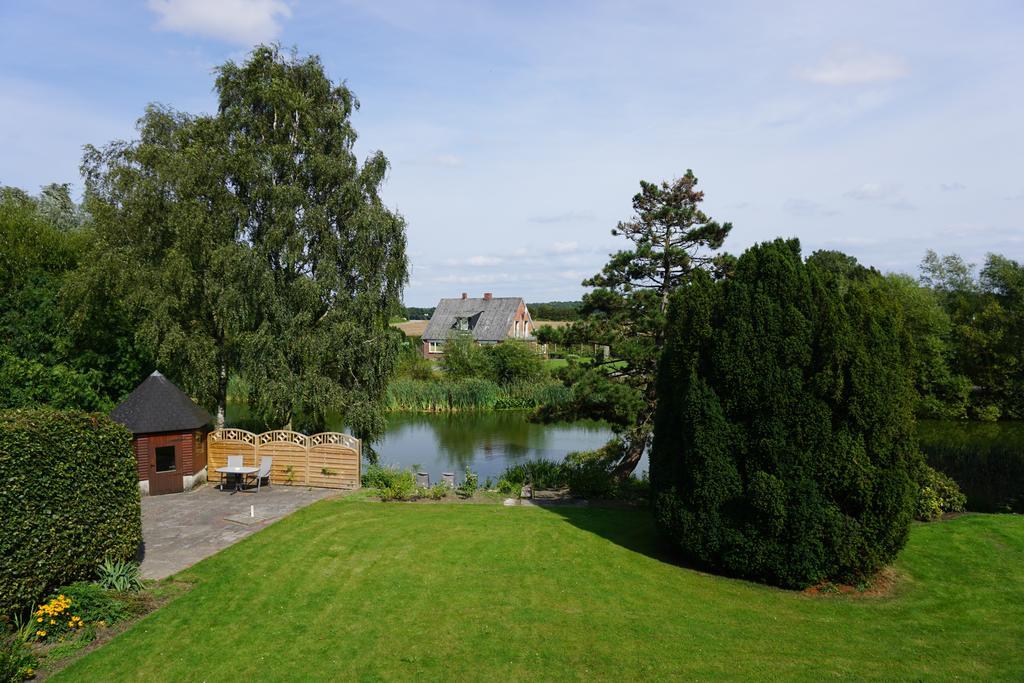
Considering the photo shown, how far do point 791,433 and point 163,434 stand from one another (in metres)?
14.9

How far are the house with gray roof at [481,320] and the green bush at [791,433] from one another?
4616 cm

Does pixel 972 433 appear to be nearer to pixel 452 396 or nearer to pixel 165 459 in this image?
pixel 452 396

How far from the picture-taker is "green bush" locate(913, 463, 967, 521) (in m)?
14.4

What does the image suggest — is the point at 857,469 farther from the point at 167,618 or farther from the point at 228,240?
the point at 228,240

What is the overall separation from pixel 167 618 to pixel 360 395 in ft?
37.1

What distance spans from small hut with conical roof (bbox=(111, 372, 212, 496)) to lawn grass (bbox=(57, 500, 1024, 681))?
5.42 m

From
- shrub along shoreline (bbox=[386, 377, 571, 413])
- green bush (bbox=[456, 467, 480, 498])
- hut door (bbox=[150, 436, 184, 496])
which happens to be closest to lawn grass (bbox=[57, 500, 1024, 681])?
green bush (bbox=[456, 467, 480, 498])

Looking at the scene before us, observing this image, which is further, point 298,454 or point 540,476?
point 540,476

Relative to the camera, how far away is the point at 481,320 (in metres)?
59.8

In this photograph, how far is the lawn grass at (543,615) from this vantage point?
26.0 feet

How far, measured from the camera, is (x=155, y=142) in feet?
72.4

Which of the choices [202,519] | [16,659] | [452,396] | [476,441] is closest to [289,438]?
[202,519]

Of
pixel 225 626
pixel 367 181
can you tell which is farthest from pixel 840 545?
pixel 367 181

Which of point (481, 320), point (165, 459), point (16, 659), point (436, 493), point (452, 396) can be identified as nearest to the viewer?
point (16, 659)
